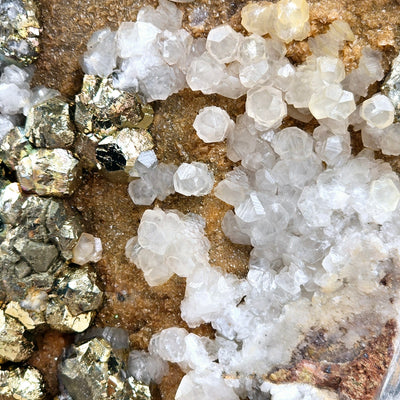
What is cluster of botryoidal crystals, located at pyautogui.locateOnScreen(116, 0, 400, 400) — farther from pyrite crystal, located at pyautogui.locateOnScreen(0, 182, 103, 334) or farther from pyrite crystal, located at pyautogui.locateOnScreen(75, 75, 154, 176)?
pyrite crystal, located at pyautogui.locateOnScreen(0, 182, 103, 334)

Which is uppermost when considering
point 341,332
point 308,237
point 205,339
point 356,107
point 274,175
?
point 356,107

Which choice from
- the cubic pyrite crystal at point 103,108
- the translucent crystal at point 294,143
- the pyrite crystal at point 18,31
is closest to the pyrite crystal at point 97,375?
the cubic pyrite crystal at point 103,108

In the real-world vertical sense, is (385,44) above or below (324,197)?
above

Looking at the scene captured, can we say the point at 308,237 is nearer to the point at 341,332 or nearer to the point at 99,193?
the point at 341,332

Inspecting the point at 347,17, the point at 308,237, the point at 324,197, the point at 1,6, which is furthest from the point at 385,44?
the point at 1,6

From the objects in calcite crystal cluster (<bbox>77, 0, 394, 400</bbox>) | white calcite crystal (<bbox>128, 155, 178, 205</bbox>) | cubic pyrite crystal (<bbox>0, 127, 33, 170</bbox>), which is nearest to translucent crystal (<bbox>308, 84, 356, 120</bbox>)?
calcite crystal cluster (<bbox>77, 0, 394, 400</bbox>)

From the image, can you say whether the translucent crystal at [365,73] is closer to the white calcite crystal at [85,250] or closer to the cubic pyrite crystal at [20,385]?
the white calcite crystal at [85,250]

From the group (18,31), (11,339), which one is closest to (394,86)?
(18,31)
